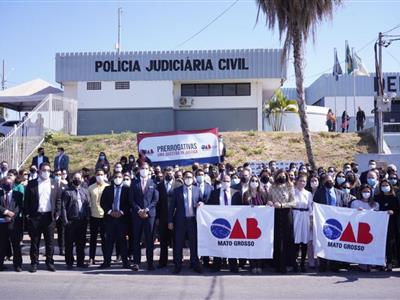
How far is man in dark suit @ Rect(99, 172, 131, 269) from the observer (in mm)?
10758

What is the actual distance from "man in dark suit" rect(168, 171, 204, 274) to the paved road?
546 millimetres

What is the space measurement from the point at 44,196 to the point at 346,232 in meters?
6.12

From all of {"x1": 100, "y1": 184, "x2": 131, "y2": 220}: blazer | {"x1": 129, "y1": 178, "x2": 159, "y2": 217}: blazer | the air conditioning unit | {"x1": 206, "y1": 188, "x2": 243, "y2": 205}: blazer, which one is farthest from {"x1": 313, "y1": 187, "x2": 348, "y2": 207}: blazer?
→ the air conditioning unit

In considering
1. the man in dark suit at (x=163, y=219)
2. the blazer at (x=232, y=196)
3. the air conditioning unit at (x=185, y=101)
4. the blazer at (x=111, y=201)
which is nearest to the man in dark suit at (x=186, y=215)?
the blazer at (x=232, y=196)

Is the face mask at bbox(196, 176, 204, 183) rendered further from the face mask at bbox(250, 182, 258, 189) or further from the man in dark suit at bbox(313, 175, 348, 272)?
the man in dark suit at bbox(313, 175, 348, 272)

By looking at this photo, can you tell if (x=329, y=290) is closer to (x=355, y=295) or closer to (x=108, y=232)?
(x=355, y=295)

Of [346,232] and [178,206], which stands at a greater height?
[178,206]

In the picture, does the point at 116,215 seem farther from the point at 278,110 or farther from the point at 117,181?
the point at 278,110

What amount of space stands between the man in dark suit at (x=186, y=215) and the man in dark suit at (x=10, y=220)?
120 inches

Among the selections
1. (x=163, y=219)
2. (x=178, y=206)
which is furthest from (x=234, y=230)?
(x=163, y=219)

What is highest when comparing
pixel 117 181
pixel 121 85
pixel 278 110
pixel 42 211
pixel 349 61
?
pixel 349 61

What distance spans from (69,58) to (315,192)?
21.6 m

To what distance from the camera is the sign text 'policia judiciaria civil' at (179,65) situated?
2902cm

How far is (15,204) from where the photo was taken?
420 inches
